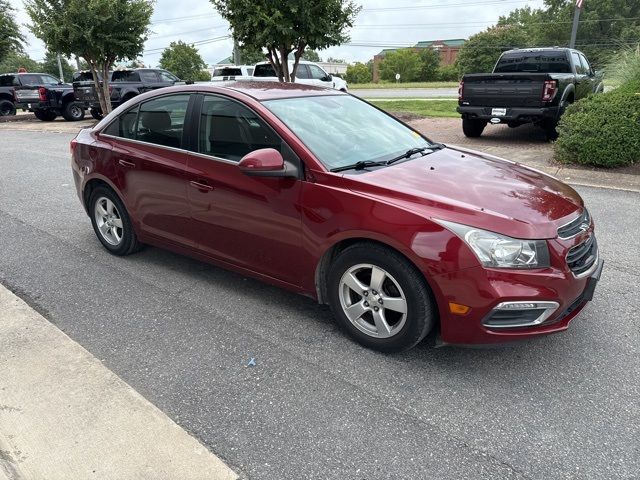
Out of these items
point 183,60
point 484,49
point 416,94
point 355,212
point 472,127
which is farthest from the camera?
point 183,60

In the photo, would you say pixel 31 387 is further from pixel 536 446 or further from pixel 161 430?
pixel 536 446

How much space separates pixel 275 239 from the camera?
11.5ft

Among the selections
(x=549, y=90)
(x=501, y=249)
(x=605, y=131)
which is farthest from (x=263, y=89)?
(x=549, y=90)

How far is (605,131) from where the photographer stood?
7805 mm

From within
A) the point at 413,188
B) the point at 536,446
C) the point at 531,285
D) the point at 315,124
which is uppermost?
the point at 315,124

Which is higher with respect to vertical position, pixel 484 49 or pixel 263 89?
pixel 484 49

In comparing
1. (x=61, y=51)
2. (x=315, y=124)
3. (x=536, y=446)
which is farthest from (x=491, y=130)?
(x=61, y=51)

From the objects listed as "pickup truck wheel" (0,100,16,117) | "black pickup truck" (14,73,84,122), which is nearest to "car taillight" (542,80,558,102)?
"black pickup truck" (14,73,84,122)

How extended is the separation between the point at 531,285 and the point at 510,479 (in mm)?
976

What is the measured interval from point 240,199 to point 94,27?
1580 centimetres

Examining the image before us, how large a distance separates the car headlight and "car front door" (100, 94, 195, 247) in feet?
7.31

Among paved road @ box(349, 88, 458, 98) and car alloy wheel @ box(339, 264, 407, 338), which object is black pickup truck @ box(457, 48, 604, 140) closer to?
car alloy wheel @ box(339, 264, 407, 338)

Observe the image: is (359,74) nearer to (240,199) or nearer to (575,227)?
(240,199)

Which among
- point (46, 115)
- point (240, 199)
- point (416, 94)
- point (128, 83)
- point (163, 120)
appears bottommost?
point (416, 94)
